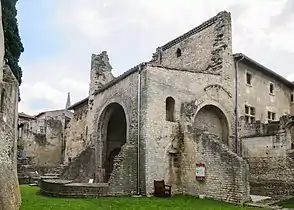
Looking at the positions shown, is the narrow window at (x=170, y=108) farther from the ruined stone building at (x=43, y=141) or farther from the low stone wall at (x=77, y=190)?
the ruined stone building at (x=43, y=141)

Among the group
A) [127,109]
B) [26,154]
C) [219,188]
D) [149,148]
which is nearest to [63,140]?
[26,154]

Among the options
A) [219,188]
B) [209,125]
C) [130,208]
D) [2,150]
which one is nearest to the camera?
[2,150]

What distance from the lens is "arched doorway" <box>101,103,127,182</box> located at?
23.6m

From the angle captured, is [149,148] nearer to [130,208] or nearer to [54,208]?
[130,208]

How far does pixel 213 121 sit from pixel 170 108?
11.6ft

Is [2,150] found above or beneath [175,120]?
beneath

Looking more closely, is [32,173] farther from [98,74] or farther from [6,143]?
[6,143]

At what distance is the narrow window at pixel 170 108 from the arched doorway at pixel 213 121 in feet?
6.38

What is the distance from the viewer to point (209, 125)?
20.9 meters

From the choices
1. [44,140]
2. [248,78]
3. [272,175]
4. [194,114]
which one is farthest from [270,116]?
[44,140]

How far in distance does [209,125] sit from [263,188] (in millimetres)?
4563

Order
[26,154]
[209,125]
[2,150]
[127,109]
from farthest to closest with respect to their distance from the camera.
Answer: [26,154] < [209,125] < [127,109] < [2,150]

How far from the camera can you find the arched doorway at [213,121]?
67.4ft

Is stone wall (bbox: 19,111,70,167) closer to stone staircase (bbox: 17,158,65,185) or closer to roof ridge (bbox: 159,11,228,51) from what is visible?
stone staircase (bbox: 17,158,65,185)
